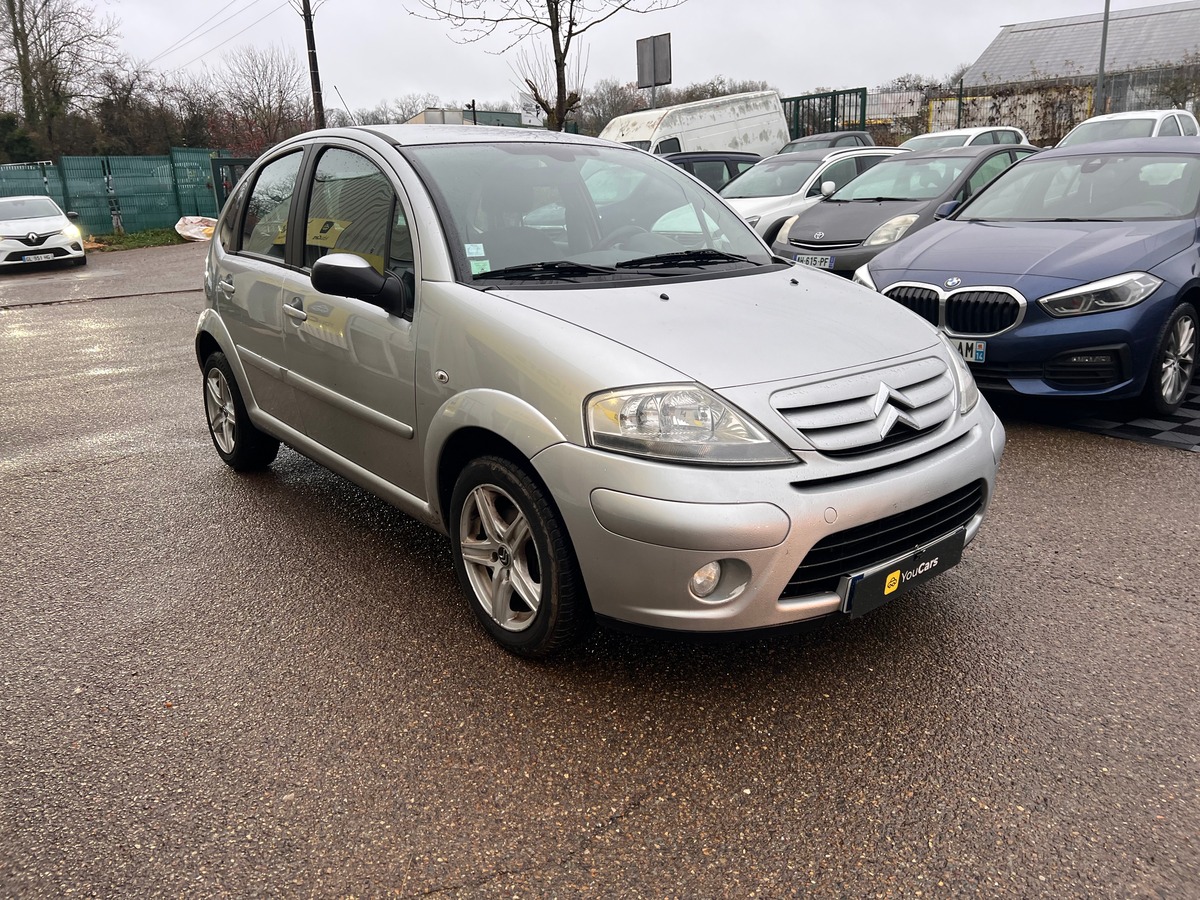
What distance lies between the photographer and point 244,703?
9.32ft

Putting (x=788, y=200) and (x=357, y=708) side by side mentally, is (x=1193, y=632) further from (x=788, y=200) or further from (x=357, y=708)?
(x=788, y=200)

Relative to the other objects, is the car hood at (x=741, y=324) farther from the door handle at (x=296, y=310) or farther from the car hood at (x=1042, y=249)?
the car hood at (x=1042, y=249)

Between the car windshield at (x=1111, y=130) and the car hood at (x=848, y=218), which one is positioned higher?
the car windshield at (x=1111, y=130)

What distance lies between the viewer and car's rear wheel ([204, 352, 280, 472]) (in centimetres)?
482

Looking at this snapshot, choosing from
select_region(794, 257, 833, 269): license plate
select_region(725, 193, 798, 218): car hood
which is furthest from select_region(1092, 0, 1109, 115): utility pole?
select_region(794, 257, 833, 269): license plate

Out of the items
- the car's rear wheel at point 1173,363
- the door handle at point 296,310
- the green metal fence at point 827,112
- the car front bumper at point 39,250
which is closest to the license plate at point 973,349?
the car's rear wheel at point 1173,363

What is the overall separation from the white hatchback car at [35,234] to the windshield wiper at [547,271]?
1812 centimetres

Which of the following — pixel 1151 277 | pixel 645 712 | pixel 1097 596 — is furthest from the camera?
pixel 1151 277

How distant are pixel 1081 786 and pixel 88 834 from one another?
99.2 inches

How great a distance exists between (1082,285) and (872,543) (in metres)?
3.36

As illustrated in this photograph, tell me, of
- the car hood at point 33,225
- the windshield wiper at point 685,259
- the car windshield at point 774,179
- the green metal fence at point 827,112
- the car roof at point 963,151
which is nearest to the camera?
the windshield wiper at point 685,259

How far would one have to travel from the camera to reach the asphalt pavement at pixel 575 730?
2143 mm

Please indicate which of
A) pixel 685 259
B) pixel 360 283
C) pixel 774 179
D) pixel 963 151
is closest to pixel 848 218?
pixel 963 151

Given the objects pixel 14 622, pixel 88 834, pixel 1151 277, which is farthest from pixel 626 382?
pixel 1151 277
